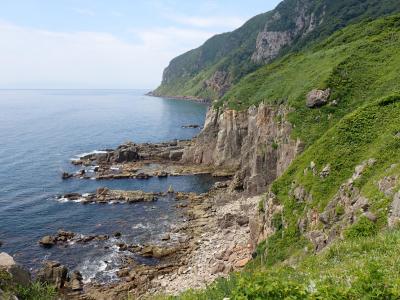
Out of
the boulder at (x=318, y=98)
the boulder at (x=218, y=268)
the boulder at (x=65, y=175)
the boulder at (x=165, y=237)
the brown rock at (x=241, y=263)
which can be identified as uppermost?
the boulder at (x=318, y=98)

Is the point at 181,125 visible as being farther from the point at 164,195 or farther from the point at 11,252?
the point at 11,252

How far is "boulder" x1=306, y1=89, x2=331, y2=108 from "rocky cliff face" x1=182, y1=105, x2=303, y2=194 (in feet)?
16.3

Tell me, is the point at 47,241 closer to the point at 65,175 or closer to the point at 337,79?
the point at 65,175

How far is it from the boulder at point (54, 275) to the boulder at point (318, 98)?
4578 cm

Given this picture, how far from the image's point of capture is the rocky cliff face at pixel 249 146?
2790 inches

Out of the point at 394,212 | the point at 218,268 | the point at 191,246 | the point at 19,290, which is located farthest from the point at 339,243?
the point at 191,246

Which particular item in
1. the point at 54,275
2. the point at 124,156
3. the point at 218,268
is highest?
the point at 124,156

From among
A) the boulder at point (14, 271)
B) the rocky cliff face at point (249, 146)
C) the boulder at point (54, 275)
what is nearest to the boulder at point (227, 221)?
the rocky cliff face at point (249, 146)

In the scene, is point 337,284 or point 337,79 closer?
point 337,284

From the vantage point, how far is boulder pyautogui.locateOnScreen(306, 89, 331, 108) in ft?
217

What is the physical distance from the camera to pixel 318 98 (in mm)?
66688

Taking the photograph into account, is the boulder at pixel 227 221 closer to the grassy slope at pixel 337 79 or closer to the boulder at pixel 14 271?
the grassy slope at pixel 337 79

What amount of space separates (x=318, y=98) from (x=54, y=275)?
47914 mm

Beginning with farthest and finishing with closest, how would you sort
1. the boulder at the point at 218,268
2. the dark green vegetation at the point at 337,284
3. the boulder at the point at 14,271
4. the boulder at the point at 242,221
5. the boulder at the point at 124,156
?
the boulder at the point at 124,156
the boulder at the point at 242,221
the boulder at the point at 218,268
the boulder at the point at 14,271
the dark green vegetation at the point at 337,284
